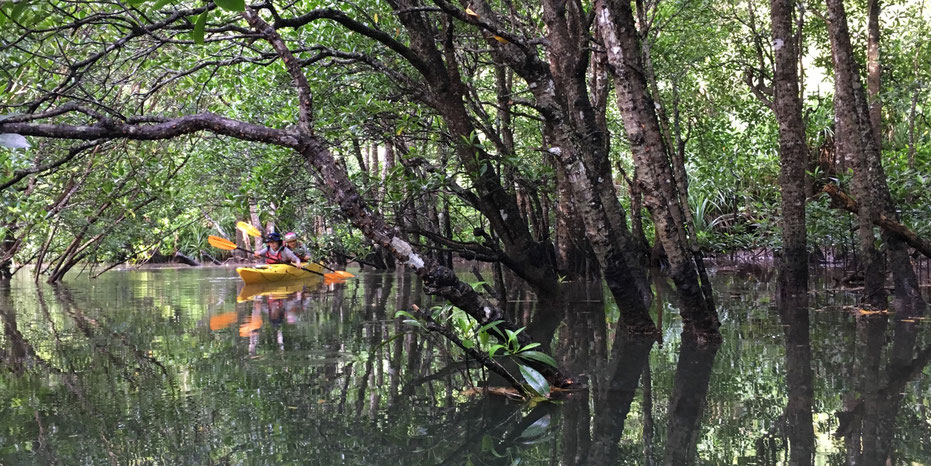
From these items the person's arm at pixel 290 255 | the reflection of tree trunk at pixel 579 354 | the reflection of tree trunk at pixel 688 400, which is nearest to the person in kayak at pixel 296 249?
the person's arm at pixel 290 255

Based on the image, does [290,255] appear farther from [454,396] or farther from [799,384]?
[799,384]

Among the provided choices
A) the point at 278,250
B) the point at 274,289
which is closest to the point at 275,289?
the point at 274,289

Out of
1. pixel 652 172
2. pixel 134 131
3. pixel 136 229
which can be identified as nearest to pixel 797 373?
pixel 652 172

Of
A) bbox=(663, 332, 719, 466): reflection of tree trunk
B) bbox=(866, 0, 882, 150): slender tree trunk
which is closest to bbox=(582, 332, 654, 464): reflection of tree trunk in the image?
bbox=(663, 332, 719, 466): reflection of tree trunk

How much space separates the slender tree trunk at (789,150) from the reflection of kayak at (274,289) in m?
7.67

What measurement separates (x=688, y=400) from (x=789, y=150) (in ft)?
15.8

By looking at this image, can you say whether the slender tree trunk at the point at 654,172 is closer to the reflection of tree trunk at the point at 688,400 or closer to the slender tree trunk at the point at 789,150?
the reflection of tree trunk at the point at 688,400

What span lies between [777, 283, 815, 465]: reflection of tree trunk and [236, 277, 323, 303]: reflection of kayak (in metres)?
7.90

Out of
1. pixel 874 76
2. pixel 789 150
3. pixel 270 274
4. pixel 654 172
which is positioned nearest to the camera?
pixel 654 172

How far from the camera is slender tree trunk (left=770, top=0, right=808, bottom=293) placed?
8.09 metres

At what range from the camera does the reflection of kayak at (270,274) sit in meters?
15.3

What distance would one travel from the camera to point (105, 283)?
18078mm

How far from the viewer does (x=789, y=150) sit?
27.5ft

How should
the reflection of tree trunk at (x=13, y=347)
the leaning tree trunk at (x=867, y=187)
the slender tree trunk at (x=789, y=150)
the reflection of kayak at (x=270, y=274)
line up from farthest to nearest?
the reflection of kayak at (x=270, y=274), the slender tree trunk at (x=789, y=150), the leaning tree trunk at (x=867, y=187), the reflection of tree trunk at (x=13, y=347)
